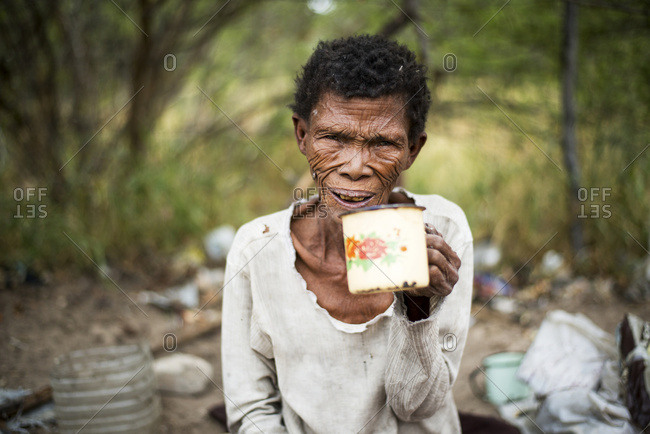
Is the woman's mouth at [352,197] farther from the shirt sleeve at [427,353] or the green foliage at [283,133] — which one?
the green foliage at [283,133]

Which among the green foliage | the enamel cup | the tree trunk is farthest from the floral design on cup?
the tree trunk

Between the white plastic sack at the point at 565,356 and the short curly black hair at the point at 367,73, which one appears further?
the white plastic sack at the point at 565,356

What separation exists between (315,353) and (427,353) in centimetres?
40

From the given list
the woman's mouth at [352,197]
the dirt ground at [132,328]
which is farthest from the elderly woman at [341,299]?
the dirt ground at [132,328]

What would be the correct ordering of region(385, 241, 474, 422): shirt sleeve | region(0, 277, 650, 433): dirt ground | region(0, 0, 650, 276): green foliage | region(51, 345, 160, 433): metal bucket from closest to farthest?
region(385, 241, 474, 422): shirt sleeve → region(51, 345, 160, 433): metal bucket → region(0, 277, 650, 433): dirt ground → region(0, 0, 650, 276): green foliage

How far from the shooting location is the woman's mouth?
1.60m

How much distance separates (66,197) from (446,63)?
373cm

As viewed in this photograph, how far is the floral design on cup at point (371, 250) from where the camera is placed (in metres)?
1.25

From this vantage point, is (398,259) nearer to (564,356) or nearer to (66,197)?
(564,356)

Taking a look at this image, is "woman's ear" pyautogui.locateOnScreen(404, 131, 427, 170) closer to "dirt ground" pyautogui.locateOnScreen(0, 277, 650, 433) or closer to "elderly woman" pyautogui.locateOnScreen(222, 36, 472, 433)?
"elderly woman" pyautogui.locateOnScreen(222, 36, 472, 433)

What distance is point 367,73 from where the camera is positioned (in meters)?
1.56

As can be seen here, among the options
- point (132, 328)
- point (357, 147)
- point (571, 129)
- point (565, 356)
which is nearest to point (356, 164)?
point (357, 147)

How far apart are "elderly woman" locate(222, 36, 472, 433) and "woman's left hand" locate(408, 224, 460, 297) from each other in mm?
92

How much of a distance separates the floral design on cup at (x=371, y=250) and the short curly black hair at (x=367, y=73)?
0.51 m
